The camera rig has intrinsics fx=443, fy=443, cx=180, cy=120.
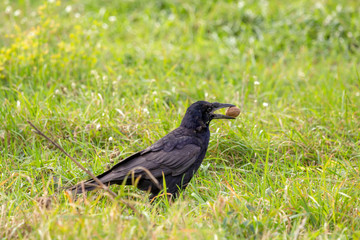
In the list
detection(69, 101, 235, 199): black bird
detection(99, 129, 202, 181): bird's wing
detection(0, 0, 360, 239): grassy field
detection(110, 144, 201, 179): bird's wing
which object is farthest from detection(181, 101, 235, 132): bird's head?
detection(0, 0, 360, 239): grassy field

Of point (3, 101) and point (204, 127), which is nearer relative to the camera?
point (204, 127)

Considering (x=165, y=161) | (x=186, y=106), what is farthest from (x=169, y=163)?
(x=186, y=106)

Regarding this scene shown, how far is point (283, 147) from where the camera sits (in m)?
4.62

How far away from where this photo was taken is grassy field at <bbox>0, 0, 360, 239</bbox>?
312 centimetres

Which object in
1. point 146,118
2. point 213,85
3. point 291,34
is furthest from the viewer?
point 291,34

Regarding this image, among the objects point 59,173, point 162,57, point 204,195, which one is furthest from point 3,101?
point 204,195

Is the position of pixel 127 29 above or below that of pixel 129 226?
above

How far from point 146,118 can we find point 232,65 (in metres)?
2.26

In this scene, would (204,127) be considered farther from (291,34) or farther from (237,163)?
(291,34)

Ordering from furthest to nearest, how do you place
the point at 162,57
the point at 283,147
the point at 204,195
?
1. the point at 162,57
2. the point at 283,147
3. the point at 204,195

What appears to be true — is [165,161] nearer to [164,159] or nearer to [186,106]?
[164,159]

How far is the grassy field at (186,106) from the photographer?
3.12 meters

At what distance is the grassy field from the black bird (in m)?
0.17

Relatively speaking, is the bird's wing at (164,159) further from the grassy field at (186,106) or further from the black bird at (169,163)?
the grassy field at (186,106)
